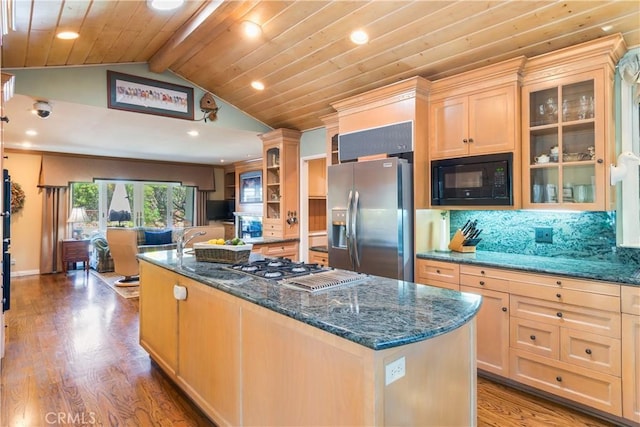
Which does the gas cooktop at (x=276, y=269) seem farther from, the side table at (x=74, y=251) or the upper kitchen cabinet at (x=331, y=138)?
the side table at (x=74, y=251)

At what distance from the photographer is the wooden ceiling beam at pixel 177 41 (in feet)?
9.19

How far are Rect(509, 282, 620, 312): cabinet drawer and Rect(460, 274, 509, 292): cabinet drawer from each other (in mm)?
53

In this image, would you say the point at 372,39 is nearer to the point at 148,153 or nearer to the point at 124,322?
the point at 124,322

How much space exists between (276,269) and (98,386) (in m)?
1.65

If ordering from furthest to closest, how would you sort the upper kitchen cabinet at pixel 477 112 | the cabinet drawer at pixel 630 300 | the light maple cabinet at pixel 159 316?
the upper kitchen cabinet at pixel 477 112, the light maple cabinet at pixel 159 316, the cabinet drawer at pixel 630 300

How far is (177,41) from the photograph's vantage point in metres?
3.22

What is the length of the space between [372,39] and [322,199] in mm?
2907

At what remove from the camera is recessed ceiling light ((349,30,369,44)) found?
2853 millimetres

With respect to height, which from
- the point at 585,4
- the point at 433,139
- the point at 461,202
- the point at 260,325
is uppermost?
the point at 585,4

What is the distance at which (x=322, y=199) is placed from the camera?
552cm

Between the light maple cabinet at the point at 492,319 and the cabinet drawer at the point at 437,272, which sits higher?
the cabinet drawer at the point at 437,272

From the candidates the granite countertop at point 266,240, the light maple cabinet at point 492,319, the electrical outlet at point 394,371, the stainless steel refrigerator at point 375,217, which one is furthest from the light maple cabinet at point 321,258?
the electrical outlet at point 394,371

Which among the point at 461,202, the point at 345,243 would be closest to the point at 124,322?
the point at 345,243

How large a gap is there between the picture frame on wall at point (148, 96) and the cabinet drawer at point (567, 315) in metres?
3.90
